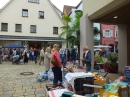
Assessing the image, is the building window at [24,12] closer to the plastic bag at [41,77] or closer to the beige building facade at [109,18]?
the beige building facade at [109,18]

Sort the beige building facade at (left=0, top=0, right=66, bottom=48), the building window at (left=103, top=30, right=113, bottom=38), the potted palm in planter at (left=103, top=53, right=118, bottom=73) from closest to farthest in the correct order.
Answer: the potted palm in planter at (left=103, top=53, right=118, bottom=73) → the beige building facade at (left=0, top=0, right=66, bottom=48) → the building window at (left=103, top=30, right=113, bottom=38)

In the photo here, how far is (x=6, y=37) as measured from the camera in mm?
20766

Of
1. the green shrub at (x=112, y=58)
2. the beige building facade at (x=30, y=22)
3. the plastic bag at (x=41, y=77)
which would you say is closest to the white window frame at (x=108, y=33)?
the beige building facade at (x=30, y=22)

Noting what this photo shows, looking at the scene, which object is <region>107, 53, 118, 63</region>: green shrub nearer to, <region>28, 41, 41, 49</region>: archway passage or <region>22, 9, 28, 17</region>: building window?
<region>28, 41, 41, 49</region>: archway passage

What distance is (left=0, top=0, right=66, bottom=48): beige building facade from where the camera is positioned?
69.7ft

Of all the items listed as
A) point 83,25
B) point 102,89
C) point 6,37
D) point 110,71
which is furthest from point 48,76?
point 6,37

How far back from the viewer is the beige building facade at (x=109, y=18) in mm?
5766

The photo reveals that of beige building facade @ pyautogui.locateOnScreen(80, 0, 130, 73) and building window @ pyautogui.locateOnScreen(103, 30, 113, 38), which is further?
building window @ pyautogui.locateOnScreen(103, 30, 113, 38)

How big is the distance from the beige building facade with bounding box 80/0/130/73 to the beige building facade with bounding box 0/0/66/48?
546 inches

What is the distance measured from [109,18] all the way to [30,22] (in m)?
16.6

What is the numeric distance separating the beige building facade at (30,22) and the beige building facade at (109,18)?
546 inches

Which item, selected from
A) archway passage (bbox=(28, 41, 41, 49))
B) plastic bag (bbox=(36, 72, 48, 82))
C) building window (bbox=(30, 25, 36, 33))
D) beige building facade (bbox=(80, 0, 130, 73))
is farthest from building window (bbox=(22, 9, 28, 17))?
plastic bag (bbox=(36, 72, 48, 82))

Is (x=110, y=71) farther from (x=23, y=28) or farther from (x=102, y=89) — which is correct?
(x=23, y=28)

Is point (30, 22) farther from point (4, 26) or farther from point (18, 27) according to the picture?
point (4, 26)
